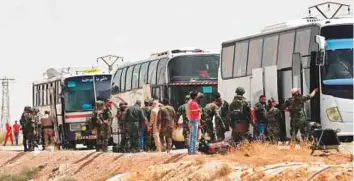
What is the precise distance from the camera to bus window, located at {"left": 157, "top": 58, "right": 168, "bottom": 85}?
100ft

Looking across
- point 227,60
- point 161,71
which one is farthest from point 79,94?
point 227,60

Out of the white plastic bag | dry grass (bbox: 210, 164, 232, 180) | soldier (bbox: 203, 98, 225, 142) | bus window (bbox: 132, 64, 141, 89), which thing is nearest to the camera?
dry grass (bbox: 210, 164, 232, 180)

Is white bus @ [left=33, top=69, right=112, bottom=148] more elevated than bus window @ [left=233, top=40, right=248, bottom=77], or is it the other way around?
bus window @ [left=233, top=40, right=248, bottom=77]

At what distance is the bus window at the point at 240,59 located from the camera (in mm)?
26219

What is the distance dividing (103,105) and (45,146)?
21.6ft

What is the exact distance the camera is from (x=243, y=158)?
17938mm

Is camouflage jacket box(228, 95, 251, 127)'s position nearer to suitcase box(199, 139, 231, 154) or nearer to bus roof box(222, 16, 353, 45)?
suitcase box(199, 139, 231, 154)

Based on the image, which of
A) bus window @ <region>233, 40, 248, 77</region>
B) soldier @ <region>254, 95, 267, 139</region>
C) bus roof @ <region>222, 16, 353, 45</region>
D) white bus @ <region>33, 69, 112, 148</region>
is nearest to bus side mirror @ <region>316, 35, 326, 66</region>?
bus roof @ <region>222, 16, 353, 45</region>

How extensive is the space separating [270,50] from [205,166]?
7.64 metres

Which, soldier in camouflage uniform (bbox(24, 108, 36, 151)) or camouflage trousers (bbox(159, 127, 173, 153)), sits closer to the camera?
camouflage trousers (bbox(159, 127, 173, 153))

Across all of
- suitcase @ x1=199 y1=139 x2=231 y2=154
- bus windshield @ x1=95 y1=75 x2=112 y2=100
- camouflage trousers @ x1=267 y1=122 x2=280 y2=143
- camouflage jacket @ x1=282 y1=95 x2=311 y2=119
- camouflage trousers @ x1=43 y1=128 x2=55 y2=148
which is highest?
bus windshield @ x1=95 y1=75 x2=112 y2=100

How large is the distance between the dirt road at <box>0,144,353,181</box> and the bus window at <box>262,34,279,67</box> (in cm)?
451

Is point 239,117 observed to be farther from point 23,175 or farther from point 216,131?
point 23,175

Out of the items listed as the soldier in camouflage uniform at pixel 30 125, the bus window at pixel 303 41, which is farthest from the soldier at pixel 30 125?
the bus window at pixel 303 41
